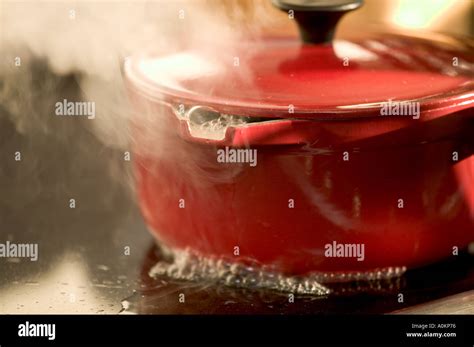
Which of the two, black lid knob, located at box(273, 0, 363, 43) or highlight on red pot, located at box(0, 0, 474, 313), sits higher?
black lid knob, located at box(273, 0, 363, 43)

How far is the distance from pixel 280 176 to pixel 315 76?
0.17 metres

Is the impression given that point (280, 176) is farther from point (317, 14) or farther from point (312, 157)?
point (317, 14)

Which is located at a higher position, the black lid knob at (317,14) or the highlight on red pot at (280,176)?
the black lid knob at (317,14)

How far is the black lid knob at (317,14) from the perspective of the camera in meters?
1.05

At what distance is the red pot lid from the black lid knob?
2 centimetres

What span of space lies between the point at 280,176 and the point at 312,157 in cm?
5

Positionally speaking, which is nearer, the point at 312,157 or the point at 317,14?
the point at 312,157

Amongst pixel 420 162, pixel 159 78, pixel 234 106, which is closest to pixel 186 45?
pixel 159 78

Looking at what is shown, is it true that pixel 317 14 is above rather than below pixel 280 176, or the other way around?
above

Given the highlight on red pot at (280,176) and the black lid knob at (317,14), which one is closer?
the highlight on red pot at (280,176)

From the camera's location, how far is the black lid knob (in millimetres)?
1048

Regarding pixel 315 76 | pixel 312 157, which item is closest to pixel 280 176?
pixel 312 157

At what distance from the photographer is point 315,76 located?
103 cm

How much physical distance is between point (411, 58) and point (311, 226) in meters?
0.33
